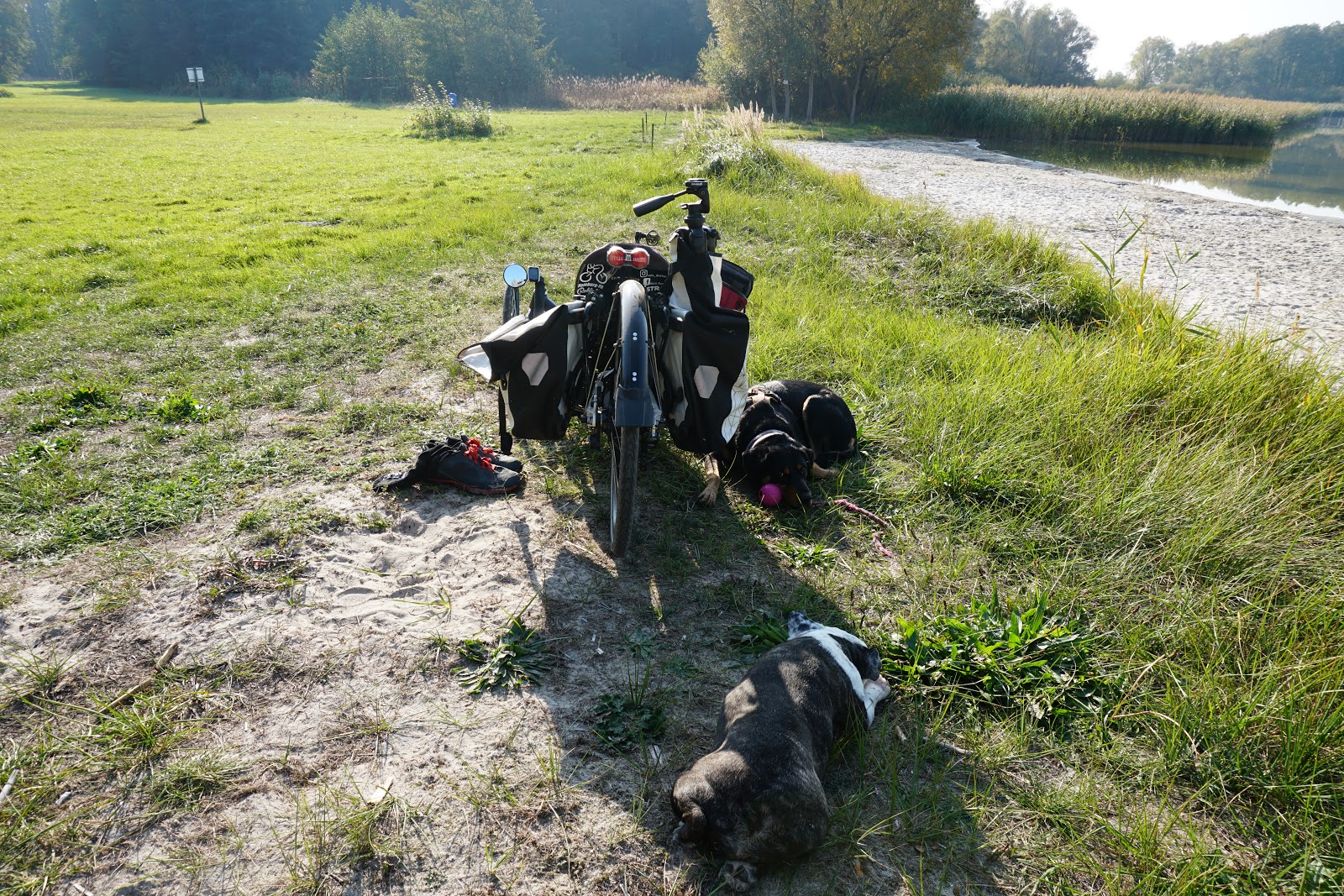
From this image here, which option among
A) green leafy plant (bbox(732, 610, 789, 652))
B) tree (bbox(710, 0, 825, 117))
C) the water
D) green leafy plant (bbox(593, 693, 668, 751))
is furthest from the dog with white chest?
tree (bbox(710, 0, 825, 117))

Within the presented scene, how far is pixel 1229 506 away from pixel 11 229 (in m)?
13.5

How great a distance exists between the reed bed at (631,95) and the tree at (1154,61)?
73.4 metres

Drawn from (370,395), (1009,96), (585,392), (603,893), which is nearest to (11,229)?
(370,395)

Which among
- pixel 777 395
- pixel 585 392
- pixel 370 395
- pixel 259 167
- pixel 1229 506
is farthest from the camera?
pixel 259 167

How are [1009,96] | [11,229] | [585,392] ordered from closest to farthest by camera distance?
[585,392] → [11,229] → [1009,96]

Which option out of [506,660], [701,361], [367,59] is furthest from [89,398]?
[367,59]

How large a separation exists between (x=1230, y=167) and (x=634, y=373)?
82.9 feet

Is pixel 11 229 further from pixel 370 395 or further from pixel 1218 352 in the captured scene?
pixel 1218 352

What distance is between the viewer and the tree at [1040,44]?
2420 inches

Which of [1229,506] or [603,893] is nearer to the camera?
[603,893]

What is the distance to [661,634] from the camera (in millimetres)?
2975

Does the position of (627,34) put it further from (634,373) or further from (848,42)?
(634,373)

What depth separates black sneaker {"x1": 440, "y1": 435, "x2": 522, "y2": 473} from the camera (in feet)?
13.3

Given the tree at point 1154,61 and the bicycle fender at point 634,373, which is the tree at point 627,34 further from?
the bicycle fender at point 634,373
